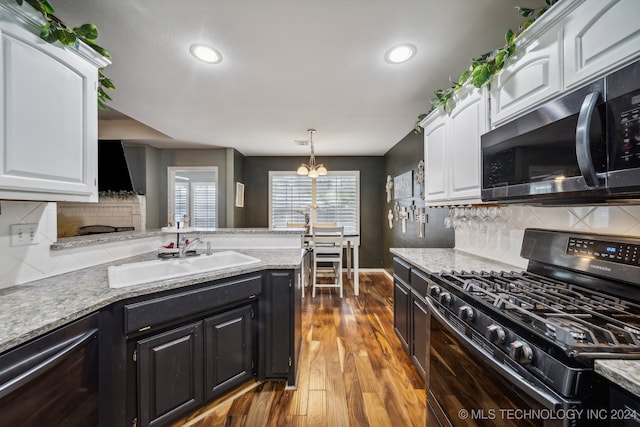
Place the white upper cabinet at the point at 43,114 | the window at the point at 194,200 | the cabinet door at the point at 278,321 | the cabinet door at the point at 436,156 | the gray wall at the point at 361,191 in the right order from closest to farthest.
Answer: the white upper cabinet at the point at 43,114
the cabinet door at the point at 278,321
the cabinet door at the point at 436,156
the window at the point at 194,200
the gray wall at the point at 361,191

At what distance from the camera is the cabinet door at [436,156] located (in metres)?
1.96

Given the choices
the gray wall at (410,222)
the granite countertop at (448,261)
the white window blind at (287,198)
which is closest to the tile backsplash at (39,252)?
→ the granite countertop at (448,261)

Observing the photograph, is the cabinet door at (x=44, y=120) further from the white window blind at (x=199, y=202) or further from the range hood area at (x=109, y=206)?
the white window blind at (x=199, y=202)

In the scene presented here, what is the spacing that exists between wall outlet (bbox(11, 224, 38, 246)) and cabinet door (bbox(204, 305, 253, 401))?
1058 millimetres

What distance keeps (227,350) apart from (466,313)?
4.65 ft

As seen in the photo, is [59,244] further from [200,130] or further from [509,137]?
[509,137]

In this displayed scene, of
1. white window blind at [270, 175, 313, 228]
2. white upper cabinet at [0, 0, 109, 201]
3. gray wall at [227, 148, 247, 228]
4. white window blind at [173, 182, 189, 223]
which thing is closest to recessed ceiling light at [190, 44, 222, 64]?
white upper cabinet at [0, 0, 109, 201]

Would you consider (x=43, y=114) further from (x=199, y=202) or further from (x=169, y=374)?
(x=199, y=202)

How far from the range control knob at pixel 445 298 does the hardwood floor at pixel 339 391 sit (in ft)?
2.87

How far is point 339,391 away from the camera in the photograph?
5.75ft

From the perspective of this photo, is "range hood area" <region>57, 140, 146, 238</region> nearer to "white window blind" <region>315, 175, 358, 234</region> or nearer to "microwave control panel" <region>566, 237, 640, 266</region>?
"white window blind" <region>315, 175, 358, 234</region>

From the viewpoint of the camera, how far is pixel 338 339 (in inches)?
96.6

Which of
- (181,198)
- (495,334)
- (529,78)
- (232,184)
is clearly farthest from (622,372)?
(181,198)

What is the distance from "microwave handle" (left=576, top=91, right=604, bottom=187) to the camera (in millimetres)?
812
